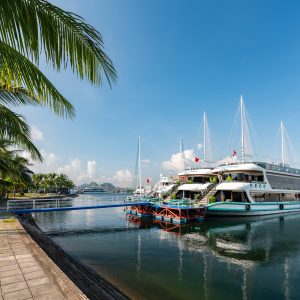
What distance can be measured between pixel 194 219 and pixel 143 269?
16484 millimetres

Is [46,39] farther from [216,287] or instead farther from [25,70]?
[216,287]

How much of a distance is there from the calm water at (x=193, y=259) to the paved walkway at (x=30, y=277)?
418 centimetres

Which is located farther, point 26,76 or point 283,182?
point 283,182

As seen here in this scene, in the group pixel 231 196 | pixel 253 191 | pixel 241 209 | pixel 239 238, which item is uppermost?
pixel 253 191

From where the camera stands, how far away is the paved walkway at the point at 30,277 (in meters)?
5.54

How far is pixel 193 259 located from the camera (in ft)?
46.8

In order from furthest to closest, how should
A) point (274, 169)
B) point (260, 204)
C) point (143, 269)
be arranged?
point (274, 169), point (260, 204), point (143, 269)

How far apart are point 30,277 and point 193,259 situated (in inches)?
406

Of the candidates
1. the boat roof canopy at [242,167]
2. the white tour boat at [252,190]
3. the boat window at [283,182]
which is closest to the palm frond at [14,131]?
the white tour boat at [252,190]

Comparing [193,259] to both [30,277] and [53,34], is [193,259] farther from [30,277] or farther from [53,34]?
[53,34]

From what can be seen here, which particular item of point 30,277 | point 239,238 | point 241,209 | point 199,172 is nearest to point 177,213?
point 241,209

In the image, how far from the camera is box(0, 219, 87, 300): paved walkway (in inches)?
218

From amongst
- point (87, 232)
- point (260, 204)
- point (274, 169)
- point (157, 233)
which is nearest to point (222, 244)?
point (157, 233)

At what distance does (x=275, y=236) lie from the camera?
21250mm
